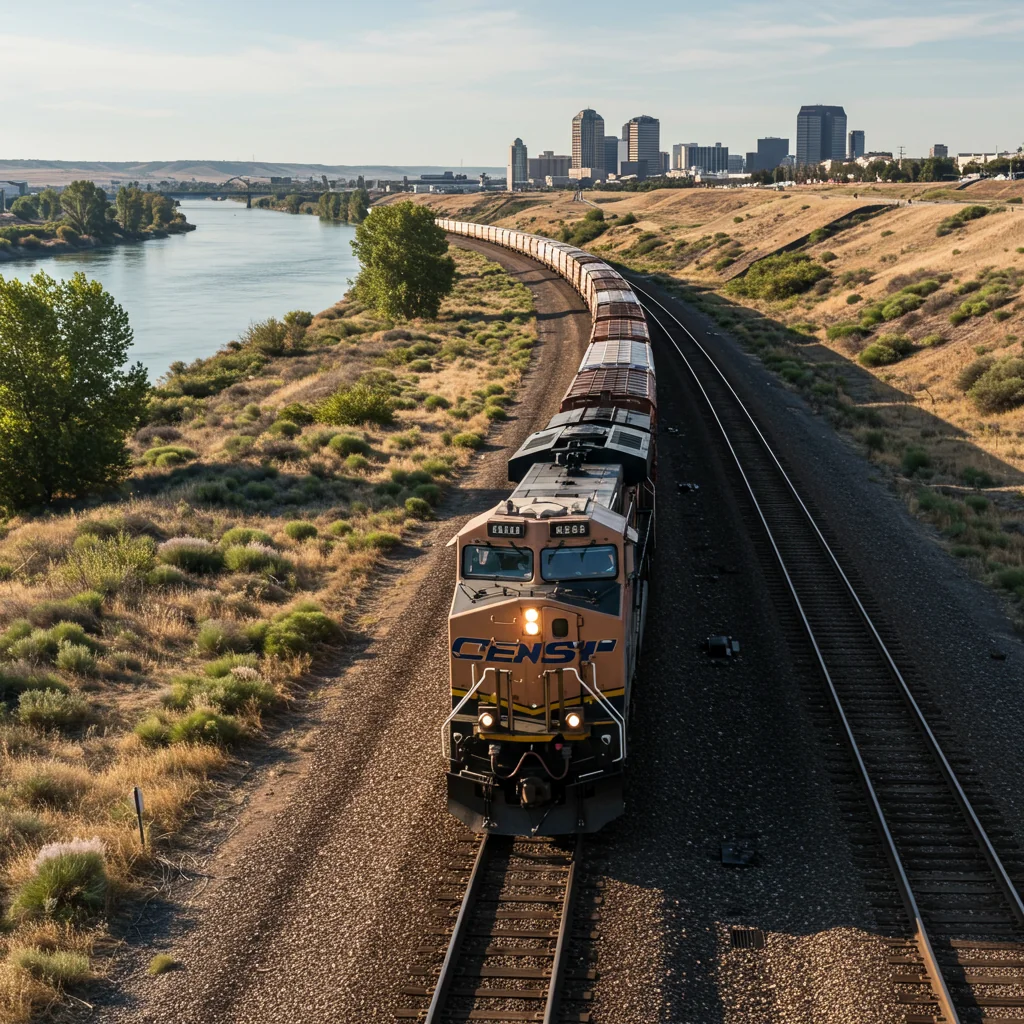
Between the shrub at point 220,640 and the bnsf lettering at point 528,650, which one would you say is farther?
the shrub at point 220,640

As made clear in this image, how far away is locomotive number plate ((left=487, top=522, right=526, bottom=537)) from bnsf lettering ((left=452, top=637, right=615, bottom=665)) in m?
1.47

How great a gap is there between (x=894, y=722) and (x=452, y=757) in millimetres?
7638

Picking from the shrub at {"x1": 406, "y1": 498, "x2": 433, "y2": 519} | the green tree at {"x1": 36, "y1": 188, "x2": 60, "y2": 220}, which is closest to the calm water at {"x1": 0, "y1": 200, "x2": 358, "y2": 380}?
the green tree at {"x1": 36, "y1": 188, "x2": 60, "y2": 220}

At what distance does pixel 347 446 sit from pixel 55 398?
9.48 meters

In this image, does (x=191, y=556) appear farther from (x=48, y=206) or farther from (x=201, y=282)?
(x=48, y=206)

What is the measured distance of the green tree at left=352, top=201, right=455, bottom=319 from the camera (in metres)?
68.9

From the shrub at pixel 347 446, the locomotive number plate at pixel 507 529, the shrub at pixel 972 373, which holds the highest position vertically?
the locomotive number plate at pixel 507 529

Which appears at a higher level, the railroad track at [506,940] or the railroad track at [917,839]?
the railroad track at [917,839]

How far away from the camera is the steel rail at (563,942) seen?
1011cm

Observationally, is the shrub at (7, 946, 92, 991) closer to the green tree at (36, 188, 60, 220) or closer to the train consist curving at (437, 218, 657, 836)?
the train consist curving at (437, 218, 657, 836)

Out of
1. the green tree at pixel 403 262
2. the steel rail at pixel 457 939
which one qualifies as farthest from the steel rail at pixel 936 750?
the green tree at pixel 403 262

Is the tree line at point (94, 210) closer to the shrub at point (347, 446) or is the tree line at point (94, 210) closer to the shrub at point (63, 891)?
the shrub at point (347, 446)

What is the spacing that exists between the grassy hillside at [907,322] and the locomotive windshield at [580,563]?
11514mm

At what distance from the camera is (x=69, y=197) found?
6334 inches
